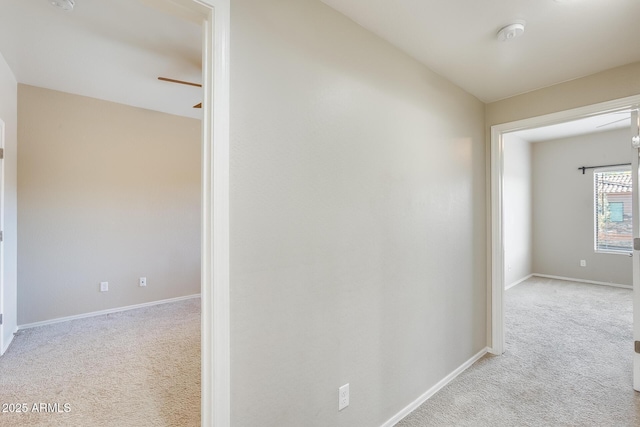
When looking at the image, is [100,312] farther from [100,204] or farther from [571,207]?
[571,207]

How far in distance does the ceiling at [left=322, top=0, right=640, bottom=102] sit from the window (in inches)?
166

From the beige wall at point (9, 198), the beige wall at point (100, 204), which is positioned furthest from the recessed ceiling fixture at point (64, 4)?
the beige wall at point (100, 204)

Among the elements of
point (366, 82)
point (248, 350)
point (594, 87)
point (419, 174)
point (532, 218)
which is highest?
point (594, 87)

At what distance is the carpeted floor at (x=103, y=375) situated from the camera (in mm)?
1907

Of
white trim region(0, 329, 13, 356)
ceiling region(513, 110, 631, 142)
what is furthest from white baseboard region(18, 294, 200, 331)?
ceiling region(513, 110, 631, 142)

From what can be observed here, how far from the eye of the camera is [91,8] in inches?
77.1

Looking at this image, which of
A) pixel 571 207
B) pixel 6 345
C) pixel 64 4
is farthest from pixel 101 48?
pixel 571 207

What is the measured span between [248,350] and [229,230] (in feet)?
1.70

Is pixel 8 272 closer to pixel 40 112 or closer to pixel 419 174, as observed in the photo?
pixel 40 112

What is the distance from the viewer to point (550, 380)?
235 centimetres

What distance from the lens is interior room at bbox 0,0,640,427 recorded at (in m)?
1.28

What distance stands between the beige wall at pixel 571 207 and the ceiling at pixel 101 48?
21.1 ft

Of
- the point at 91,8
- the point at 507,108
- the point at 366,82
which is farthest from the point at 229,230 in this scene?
the point at 507,108

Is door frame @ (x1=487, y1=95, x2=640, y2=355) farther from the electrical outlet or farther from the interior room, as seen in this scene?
the electrical outlet
